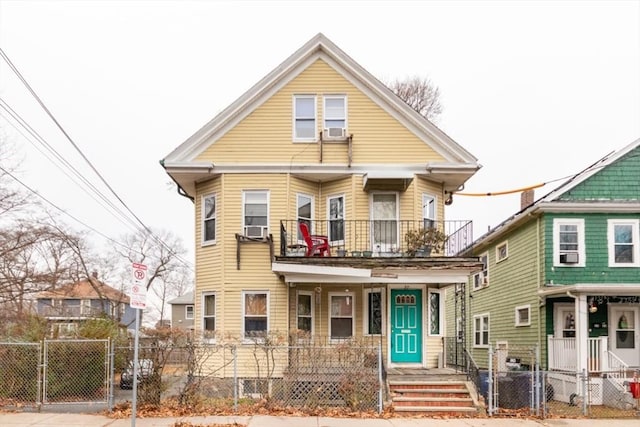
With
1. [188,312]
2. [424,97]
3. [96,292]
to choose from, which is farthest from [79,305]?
[424,97]

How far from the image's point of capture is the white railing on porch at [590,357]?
17.2 m

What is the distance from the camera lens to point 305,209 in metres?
18.3

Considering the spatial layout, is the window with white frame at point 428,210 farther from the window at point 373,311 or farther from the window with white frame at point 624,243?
the window with white frame at point 624,243

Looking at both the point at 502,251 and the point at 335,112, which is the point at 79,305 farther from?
the point at 335,112

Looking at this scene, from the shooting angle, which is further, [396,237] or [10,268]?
[10,268]

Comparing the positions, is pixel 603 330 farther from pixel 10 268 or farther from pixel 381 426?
pixel 10 268

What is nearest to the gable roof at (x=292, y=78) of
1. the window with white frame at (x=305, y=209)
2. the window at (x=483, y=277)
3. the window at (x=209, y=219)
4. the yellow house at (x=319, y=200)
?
the yellow house at (x=319, y=200)

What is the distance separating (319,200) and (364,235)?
183 centimetres

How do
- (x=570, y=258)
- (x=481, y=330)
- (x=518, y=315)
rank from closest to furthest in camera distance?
1. (x=570, y=258)
2. (x=518, y=315)
3. (x=481, y=330)

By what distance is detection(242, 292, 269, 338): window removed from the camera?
17.2 m

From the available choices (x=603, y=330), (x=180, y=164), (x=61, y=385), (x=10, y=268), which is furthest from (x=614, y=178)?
(x=10, y=268)

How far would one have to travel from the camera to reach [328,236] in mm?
18188

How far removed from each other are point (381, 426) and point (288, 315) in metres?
5.93

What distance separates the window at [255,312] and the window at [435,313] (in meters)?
4.58
